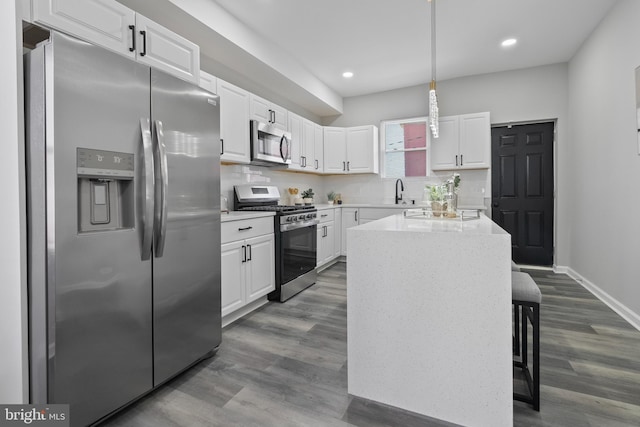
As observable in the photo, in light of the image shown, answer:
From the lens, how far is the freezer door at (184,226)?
1770 mm

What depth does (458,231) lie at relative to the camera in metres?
1.59

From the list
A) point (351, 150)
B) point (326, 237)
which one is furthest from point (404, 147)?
point (326, 237)

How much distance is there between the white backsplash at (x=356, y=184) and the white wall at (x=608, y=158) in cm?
117

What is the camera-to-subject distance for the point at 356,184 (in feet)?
18.8

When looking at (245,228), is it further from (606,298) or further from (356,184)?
(606,298)

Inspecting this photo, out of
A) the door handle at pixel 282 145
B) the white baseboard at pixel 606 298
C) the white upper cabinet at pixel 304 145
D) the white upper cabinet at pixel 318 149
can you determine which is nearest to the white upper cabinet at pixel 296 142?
the white upper cabinet at pixel 304 145

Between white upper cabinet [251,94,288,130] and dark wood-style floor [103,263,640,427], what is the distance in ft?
7.13

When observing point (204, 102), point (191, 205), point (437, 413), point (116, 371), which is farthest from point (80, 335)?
point (437, 413)

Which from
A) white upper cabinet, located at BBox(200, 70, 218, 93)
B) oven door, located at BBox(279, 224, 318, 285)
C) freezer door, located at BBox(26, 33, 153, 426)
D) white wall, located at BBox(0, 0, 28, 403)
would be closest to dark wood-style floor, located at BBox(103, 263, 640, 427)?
freezer door, located at BBox(26, 33, 153, 426)

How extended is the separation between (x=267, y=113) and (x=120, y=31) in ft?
6.43

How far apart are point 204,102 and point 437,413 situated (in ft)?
7.27

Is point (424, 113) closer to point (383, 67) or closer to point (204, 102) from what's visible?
point (383, 67)

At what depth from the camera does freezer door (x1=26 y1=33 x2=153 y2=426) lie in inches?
52.7

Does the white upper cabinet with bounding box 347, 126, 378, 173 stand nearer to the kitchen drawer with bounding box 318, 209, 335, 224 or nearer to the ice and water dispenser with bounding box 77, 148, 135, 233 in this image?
the kitchen drawer with bounding box 318, 209, 335, 224
